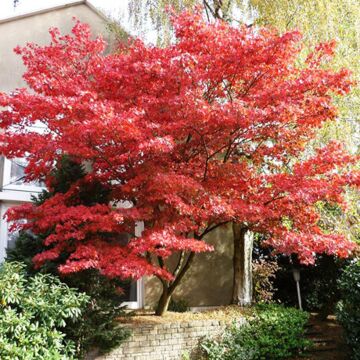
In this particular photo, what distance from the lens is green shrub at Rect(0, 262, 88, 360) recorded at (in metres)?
6.89

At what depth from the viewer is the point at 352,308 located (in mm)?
9492

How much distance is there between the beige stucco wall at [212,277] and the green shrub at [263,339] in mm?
2235

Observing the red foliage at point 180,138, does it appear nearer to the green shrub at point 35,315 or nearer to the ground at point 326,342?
the green shrub at point 35,315

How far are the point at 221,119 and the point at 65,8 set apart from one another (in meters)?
6.92

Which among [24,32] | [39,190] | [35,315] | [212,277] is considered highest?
[24,32]

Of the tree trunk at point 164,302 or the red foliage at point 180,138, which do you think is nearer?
the red foliage at point 180,138

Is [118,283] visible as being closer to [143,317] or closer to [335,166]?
[143,317]

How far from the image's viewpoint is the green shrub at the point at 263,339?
30.4 feet

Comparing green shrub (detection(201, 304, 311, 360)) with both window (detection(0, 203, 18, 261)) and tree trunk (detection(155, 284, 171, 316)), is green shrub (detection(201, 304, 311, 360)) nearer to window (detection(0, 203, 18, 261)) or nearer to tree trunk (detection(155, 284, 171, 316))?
tree trunk (detection(155, 284, 171, 316))

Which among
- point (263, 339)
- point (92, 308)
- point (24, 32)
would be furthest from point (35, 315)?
point (24, 32)

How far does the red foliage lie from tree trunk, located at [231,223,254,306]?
258 centimetres

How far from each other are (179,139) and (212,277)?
5.33 meters

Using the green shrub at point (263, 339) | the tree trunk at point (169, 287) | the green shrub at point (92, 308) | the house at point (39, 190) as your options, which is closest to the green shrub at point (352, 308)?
the green shrub at point (263, 339)

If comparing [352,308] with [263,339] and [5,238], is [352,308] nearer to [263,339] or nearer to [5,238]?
[263,339]
